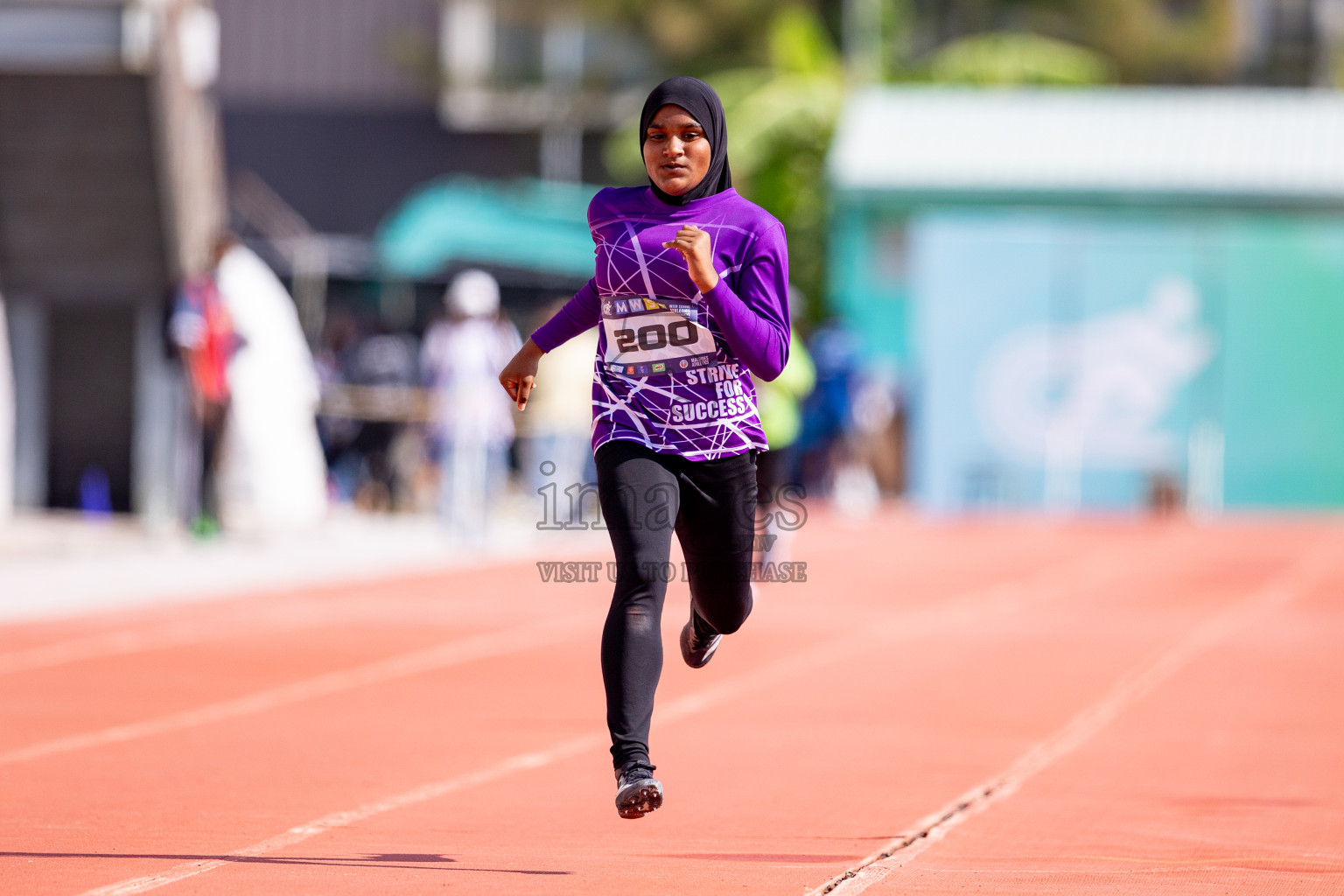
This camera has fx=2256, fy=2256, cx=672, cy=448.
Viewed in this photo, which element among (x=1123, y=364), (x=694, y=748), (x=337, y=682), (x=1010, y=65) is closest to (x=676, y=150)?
(x=694, y=748)

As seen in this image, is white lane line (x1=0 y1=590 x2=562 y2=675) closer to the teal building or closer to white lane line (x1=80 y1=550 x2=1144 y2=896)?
white lane line (x1=80 y1=550 x2=1144 y2=896)

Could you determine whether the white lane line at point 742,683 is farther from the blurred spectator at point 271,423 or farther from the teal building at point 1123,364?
the teal building at point 1123,364

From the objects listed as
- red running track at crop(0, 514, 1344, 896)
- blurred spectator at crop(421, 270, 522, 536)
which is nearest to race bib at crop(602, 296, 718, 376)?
red running track at crop(0, 514, 1344, 896)

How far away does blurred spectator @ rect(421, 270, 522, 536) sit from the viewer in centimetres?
1794

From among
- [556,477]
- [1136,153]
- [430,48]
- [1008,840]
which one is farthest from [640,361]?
[430,48]

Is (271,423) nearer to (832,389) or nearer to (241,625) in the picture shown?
(241,625)

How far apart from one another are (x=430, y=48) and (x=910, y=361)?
661 inches

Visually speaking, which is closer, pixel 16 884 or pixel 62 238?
pixel 16 884

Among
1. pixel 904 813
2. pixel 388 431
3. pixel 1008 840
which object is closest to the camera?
pixel 1008 840

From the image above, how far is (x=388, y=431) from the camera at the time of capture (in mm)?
23609

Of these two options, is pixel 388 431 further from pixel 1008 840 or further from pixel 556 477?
pixel 1008 840

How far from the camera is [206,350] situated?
55.3 feet

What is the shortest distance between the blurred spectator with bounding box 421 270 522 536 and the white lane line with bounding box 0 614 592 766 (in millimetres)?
4537

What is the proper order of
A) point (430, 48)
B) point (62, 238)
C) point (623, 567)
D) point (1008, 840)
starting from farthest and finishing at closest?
point (430, 48) < point (62, 238) < point (1008, 840) < point (623, 567)
